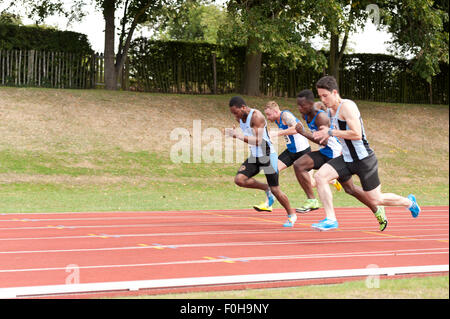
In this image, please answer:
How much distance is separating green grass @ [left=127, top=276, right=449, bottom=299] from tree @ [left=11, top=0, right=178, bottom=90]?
75.3ft

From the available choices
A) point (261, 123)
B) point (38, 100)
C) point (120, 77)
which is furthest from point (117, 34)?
point (261, 123)

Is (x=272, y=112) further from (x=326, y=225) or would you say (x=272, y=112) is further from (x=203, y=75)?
(x=203, y=75)

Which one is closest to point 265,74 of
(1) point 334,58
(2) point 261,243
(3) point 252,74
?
(3) point 252,74

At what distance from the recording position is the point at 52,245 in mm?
9047

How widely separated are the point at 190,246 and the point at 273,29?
59.2ft

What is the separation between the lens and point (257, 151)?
452 inches

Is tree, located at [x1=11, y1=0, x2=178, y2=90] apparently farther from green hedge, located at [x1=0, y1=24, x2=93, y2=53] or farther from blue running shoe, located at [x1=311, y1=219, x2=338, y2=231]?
blue running shoe, located at [x1=311, y1=219, x2=338, y2=231]

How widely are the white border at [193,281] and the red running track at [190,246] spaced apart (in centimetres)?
27

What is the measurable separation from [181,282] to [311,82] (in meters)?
28.4

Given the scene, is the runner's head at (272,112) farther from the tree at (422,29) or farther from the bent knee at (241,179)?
the tree at (422,29)

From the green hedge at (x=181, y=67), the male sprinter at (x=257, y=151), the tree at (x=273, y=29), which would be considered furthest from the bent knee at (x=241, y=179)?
the green hedge at (x=181, y=67)

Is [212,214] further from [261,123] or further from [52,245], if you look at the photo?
[52,245]
